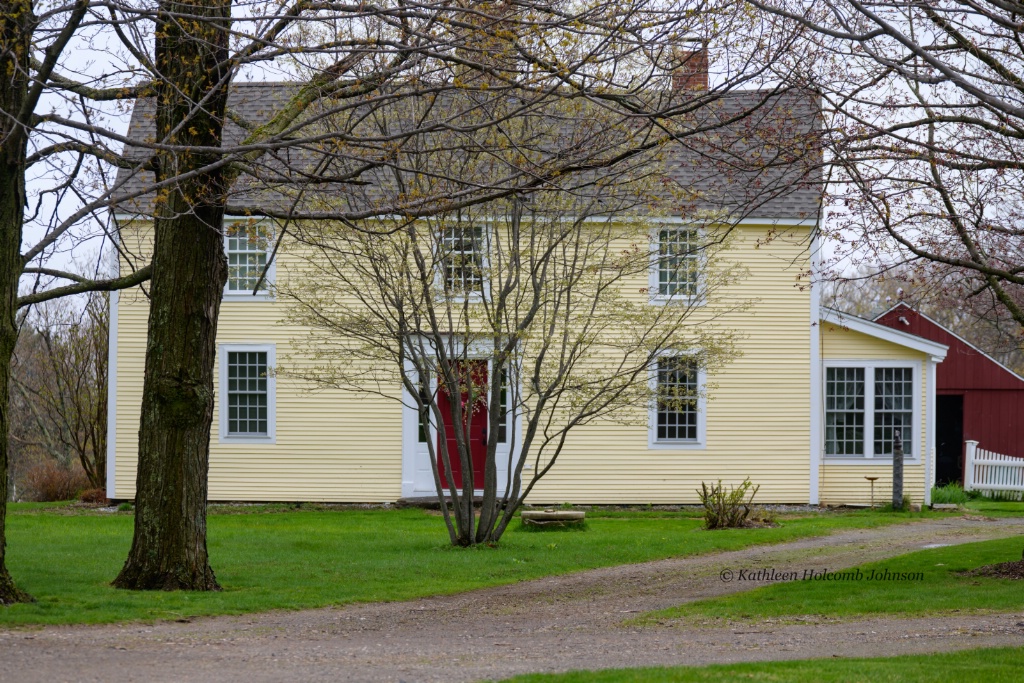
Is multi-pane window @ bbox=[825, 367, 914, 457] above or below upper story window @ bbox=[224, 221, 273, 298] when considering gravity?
A: below

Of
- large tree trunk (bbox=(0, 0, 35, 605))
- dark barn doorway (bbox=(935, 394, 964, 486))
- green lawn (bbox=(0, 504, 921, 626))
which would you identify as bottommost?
green lawn (bbox=(0, 504, 921, 626))

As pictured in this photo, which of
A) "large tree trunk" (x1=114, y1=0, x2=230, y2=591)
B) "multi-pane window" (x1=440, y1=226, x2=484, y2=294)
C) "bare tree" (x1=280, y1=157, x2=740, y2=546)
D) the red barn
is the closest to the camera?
"large tree trunk" (x1=114, y1=0, x2=230, y2=591)

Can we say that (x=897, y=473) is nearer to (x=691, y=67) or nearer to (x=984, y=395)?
(x=984, y=395)

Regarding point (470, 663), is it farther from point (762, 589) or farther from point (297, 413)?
point (297, 413)

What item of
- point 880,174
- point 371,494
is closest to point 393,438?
point 371,494

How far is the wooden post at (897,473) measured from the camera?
21000 millimetres

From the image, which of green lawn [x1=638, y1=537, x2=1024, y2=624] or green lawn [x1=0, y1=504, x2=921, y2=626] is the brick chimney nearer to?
green lawn [x1=638, y1=537, x2=1024, y2=624]

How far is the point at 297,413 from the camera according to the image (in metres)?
21.5

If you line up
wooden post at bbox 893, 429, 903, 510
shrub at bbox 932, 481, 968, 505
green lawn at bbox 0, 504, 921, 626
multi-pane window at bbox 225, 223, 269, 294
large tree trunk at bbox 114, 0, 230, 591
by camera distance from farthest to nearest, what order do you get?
shrub at bbox 932, 481, 968, 505 < wooden post at bbox 893, 429, 903, 510 < multi-pane window at bbox 225, 223, 269, 294 < large tree trunk at bbox 114, 0, 230, 591 < green lawn at bbox 0, 504, 921, 626

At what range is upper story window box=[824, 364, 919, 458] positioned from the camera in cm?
2191

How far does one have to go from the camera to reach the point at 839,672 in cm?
716

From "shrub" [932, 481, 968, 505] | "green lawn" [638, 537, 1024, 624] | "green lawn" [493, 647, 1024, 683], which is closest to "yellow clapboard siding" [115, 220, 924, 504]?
"shrub" [932, 481, 968, 505]

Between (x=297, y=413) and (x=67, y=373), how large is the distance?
22.5ft

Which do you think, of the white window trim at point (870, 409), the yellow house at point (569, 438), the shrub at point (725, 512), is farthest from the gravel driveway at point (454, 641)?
the white window trim at point (870, 409)
